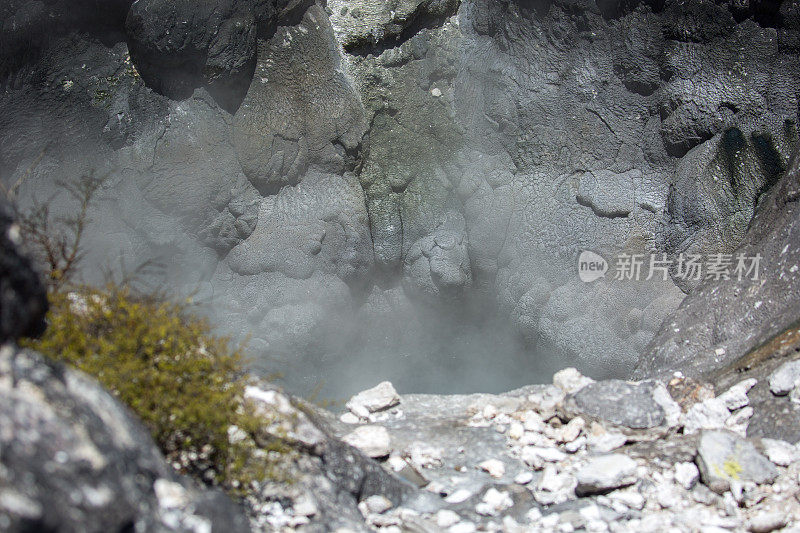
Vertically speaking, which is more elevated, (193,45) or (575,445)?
(193,45)

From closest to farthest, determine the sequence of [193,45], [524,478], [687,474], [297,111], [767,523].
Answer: [767,523]
[687,474]
[524,478]
[193,45]
[297,111]

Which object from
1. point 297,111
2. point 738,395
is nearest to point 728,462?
point 738,395

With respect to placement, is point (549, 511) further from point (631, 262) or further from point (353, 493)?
point (631, 262)

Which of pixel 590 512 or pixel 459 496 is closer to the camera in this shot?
pixel 590 512

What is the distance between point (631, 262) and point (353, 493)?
3.51m

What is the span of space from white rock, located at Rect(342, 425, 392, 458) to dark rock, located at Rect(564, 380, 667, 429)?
0.96 metres

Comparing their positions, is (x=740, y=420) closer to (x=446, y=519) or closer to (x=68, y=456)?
(x=446, y=519)

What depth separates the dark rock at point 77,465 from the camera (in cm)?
156

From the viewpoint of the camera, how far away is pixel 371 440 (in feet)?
11.1

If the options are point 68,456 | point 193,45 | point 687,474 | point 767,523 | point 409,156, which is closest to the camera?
point 68,456

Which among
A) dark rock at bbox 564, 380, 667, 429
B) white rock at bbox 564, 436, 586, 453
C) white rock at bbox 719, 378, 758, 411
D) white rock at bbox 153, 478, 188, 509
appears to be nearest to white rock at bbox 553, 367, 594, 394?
dark rock at bbox 564, 380, 667, 429

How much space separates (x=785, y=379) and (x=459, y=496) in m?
1.72

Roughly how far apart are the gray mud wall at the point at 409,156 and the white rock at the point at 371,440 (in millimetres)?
2192

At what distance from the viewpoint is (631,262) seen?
18.0ft
